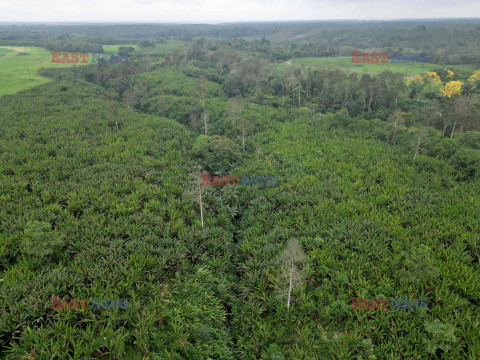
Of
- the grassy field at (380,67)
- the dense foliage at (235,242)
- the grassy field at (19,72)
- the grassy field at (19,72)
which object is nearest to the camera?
the dense foliage at (235,242)

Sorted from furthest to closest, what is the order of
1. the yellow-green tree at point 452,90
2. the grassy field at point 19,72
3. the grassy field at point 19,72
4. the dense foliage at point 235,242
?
the yellow-green tree at point 452,90 → the grassy field at point 19,72 → the grassy field at point 19,72 → the dense foliage at point 235,242

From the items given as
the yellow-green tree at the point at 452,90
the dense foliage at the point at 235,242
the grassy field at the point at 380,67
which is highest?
the grassy field at the point at 380,67

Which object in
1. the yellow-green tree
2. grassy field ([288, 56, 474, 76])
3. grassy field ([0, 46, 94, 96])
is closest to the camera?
grassy field ([0, 46, 94, 96])

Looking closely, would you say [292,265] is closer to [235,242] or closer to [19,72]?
[235,242]

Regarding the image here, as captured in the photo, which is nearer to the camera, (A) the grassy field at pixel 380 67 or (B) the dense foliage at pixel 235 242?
(B) the dense foliage at pixel 235 242

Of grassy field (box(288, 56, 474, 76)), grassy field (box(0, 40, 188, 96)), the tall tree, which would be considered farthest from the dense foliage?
grassy field (box(288, 56, 474, 76))

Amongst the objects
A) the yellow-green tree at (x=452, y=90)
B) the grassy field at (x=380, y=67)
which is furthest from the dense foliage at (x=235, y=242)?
the grassy field at (x=380, y=67)

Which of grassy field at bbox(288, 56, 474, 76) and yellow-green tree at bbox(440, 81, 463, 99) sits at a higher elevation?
grassy field at bbox(288, 56, 474, 76)

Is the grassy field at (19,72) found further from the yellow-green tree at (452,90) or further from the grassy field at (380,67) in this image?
the yellow-green tree at (452,90)

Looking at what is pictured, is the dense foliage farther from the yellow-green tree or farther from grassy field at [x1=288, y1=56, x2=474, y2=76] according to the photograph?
grassy field at [x1=288, y1=56, x2=474, y2=76]

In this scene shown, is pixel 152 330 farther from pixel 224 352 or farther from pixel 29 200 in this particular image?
pixel 29 200

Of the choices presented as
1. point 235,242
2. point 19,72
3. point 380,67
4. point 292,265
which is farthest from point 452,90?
point 19,72
